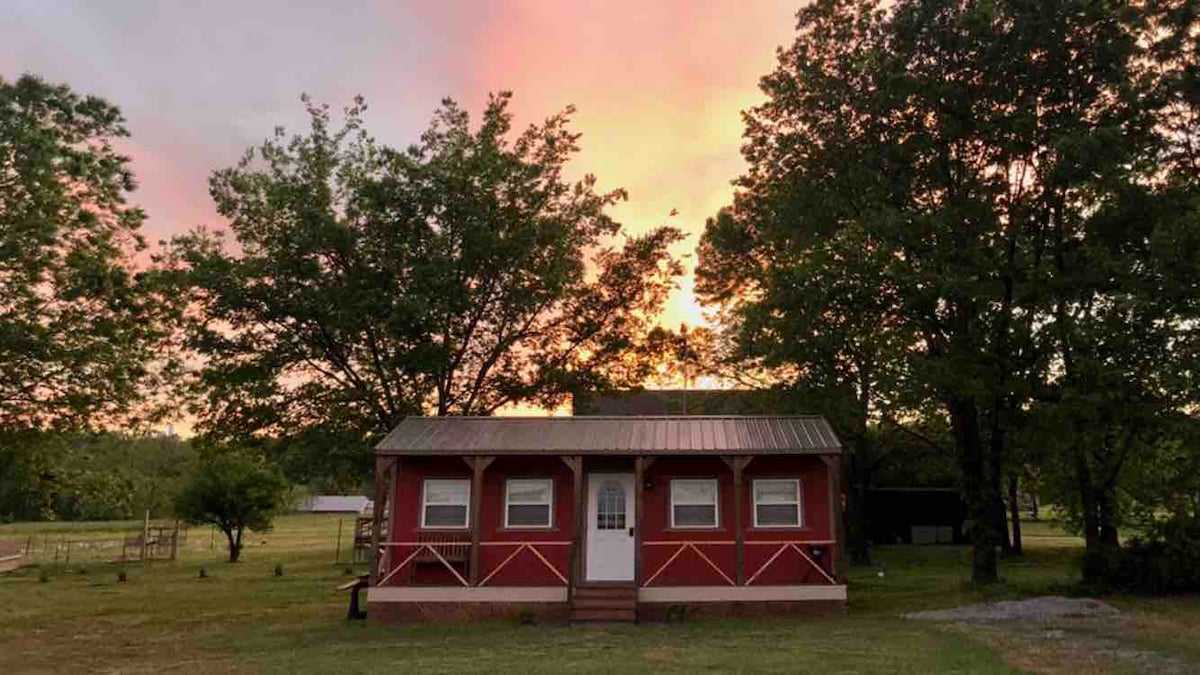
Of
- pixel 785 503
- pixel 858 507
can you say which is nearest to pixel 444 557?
pixel 785 503

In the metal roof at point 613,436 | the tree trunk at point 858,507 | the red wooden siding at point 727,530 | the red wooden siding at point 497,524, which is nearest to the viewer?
the metal roof at point 613,436

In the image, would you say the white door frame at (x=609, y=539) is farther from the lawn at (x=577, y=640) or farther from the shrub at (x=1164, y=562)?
the shrub at (x=1164, y=562)

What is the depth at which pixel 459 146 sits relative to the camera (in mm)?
22953

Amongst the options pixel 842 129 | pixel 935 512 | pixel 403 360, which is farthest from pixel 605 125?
pixel 935 512

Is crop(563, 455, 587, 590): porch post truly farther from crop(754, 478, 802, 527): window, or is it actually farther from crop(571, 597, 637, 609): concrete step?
crop(754, 478, 802, 527): window

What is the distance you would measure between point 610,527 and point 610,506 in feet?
1.40

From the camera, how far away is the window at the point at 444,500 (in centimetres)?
1694

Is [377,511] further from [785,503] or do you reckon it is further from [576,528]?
[785,503]

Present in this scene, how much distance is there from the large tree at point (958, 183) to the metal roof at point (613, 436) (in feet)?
10.3

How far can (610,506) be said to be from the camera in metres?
16.9

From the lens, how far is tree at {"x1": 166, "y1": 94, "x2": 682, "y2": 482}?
2141cm

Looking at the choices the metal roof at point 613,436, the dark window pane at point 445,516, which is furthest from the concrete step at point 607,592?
the dark window pane at point 445,516

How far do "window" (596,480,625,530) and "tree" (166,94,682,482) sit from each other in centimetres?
673

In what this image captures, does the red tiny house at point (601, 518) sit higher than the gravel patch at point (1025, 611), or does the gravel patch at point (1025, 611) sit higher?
the red tiny house at point (601, 518)
